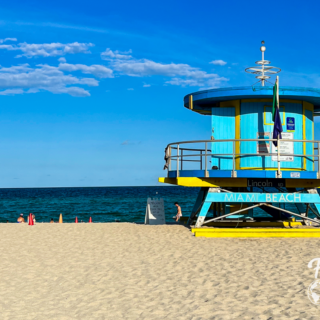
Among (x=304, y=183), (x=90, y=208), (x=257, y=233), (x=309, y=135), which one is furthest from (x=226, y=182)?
(x=90, y=208)

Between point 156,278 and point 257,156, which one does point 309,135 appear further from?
point 156,278

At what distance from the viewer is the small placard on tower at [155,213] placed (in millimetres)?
19469

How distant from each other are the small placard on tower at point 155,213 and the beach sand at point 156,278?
161 inches

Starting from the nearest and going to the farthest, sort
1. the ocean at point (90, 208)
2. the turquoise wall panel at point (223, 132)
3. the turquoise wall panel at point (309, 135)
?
the turquoise wall panel at point (223, 132), the turquoise wall panel at point (309, 135), the ocean at point (90, 208)

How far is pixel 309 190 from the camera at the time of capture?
1546cm

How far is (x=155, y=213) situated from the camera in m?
19.7

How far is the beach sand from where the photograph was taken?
7316 mm

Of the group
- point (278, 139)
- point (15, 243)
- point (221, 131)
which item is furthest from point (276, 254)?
point (15, 243)

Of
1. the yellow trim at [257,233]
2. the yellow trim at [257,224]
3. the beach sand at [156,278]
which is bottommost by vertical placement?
the beach sand at [156,278]

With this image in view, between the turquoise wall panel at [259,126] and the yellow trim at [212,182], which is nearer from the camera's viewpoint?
the yellow trim at [212,182]

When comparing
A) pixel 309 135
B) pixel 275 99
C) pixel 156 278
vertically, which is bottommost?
pixel 156 278

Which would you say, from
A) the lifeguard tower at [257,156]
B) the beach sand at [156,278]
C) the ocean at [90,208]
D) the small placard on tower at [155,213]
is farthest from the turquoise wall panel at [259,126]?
the ocean at [90,208]

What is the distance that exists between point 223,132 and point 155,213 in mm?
5898

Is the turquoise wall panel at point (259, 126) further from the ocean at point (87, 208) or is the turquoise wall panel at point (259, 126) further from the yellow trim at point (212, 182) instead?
the ocean at point (87, 208)
